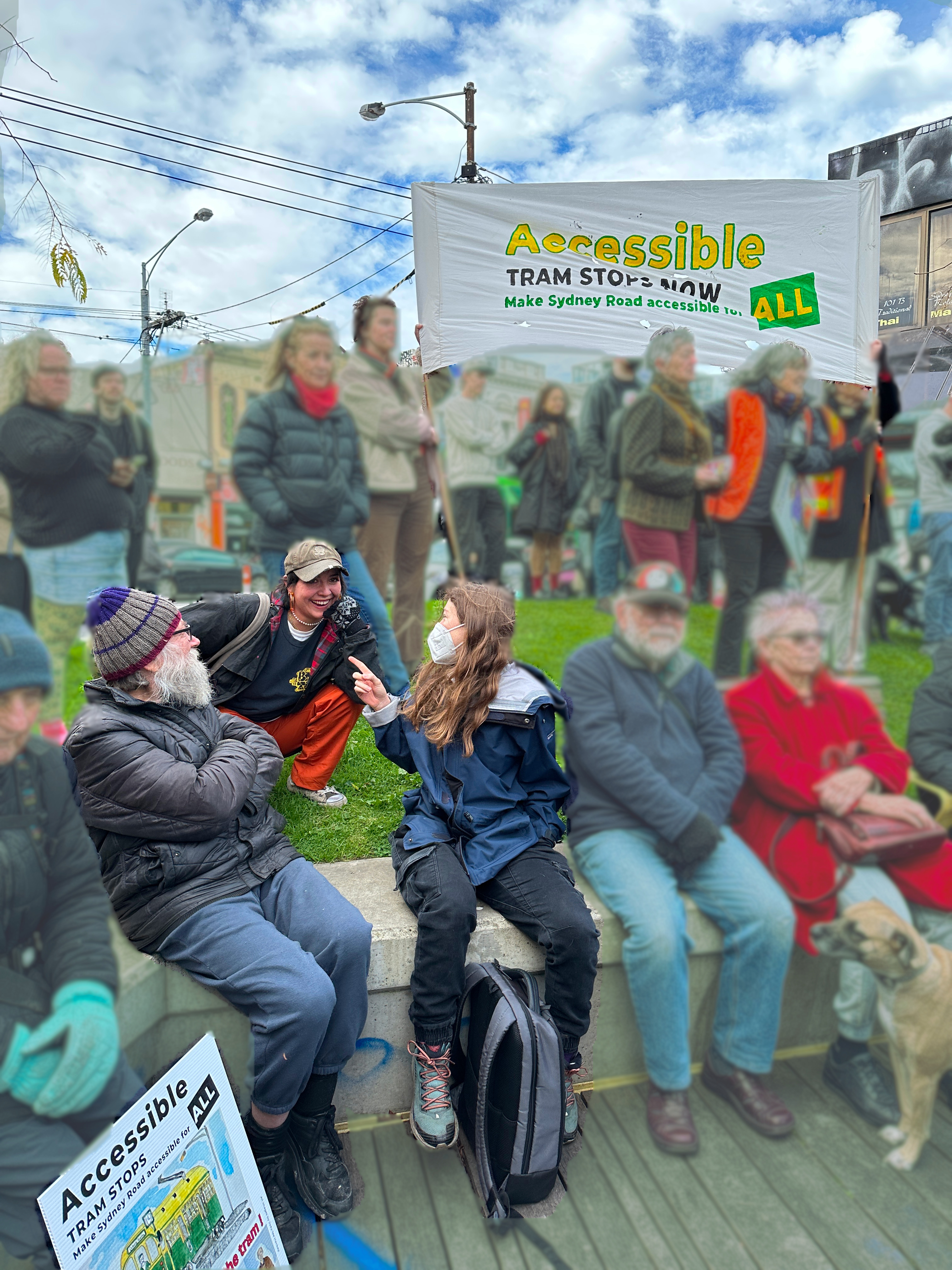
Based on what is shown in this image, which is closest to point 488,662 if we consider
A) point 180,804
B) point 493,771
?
point 493,771

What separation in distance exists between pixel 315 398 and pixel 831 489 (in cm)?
184

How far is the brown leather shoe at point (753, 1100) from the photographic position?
200 centimetres

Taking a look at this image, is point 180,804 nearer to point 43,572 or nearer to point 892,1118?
point 43,572

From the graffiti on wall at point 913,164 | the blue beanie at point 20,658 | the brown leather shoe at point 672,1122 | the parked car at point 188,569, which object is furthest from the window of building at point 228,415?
the graffiti on wall at point 913,164

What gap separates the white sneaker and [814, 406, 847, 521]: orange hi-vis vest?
1.83 metres

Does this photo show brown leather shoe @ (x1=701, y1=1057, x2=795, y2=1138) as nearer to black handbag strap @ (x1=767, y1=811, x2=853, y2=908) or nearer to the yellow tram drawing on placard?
black handbag strap @ (x1=767, y1=811, x2=853, y2=908)

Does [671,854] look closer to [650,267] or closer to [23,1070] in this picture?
[23,1070]

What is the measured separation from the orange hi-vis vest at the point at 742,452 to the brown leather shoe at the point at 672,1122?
1.68 meters

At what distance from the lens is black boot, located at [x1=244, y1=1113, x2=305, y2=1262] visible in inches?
66.2

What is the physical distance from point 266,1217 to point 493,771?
1092mm

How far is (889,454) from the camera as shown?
8.10 ft

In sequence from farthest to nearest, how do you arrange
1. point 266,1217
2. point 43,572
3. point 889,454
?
point 43,572 → point 889,454 → point 266,1217

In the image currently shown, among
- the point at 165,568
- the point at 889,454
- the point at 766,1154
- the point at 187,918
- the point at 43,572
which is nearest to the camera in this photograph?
the point at 187,918

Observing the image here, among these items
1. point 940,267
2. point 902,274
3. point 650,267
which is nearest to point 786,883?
point 650,267
